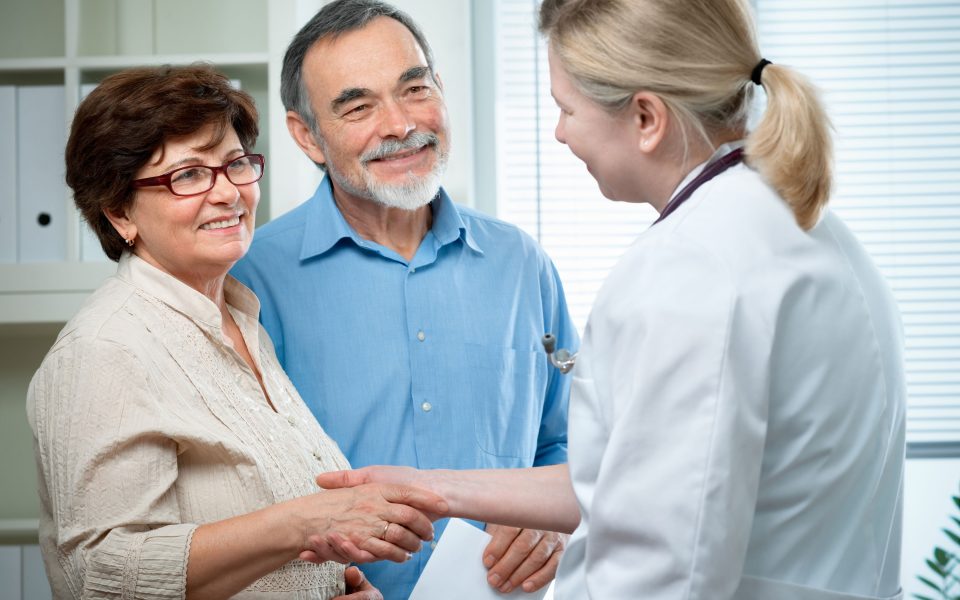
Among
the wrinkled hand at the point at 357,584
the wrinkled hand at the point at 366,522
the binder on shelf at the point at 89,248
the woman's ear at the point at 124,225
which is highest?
the woman's ear at the point at 124,225

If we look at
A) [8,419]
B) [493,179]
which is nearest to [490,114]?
[493,179]

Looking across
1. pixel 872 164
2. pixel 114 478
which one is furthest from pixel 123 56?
pixel 872 164

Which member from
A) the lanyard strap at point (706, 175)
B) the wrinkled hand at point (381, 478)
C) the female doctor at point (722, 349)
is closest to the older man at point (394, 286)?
the wrinkled hand at point (381, 478)

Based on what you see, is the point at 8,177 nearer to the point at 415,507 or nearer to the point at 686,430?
the point at 415,507

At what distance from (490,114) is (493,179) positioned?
211mm

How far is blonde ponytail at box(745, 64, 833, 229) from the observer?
3.26 feet

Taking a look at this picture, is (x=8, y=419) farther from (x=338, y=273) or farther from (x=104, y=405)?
(x=104, y=405)

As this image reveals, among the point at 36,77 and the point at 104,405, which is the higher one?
the point at 36,77

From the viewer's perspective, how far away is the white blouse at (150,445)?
129 cm

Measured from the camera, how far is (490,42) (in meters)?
3.11

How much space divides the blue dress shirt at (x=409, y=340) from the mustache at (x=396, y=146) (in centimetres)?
13

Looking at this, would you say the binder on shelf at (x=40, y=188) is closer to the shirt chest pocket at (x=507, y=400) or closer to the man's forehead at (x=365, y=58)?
the man's forehead at (x=365, y=58)

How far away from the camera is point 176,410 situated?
1342mm

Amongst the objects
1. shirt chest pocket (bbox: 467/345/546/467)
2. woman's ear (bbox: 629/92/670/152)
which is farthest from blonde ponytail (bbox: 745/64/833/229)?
shirt chest pocket (bbox: 467/345/546/467)
